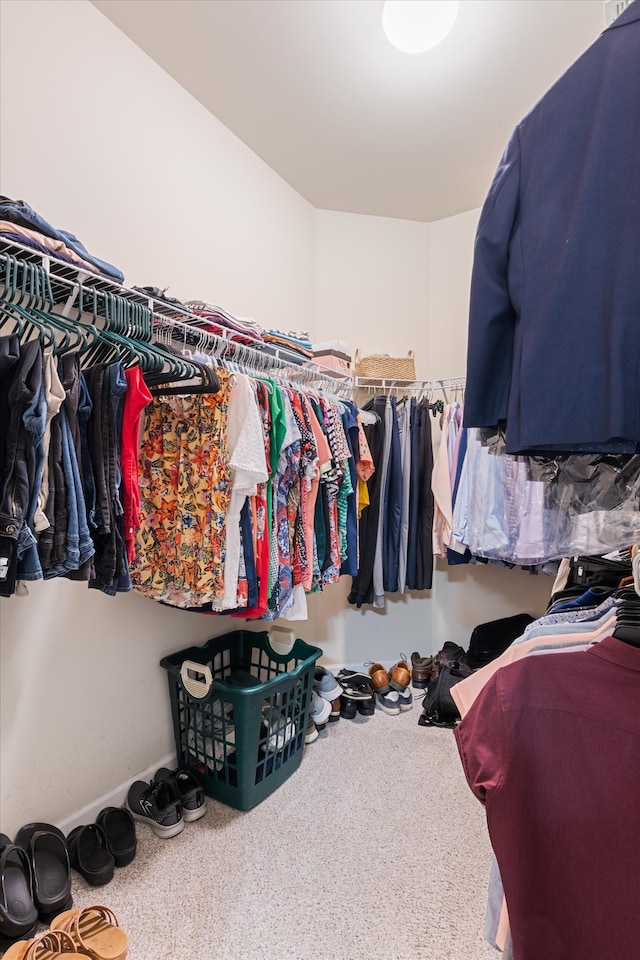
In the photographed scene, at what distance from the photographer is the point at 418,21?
1.66 metres

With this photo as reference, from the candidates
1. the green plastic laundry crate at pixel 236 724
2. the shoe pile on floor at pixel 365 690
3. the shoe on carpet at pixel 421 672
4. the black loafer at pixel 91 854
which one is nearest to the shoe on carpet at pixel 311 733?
the shoe pile on floor at pixel 365 690

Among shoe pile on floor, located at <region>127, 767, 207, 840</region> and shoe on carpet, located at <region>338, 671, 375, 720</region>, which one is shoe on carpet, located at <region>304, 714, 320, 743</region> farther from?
shoe pile on floor, located at <region>127, 767, 207, 840</region>

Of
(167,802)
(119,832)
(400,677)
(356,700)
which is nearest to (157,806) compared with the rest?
(167,802)

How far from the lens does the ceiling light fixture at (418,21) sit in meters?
1.60

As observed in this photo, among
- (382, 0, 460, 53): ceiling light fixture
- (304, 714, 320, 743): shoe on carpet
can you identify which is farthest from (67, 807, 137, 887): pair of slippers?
(382, 0, 460, 53): ceiling light fixture

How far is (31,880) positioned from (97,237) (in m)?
1.93

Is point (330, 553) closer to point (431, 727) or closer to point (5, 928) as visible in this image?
point (431, 727)

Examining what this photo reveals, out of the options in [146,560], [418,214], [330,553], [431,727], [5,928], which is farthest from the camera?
[418,214]

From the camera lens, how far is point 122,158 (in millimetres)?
1712

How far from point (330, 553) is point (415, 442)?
3.39ft

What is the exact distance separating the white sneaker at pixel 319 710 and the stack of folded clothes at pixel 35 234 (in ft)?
6.38

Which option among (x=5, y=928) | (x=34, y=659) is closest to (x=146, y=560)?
(x=34, y=659)

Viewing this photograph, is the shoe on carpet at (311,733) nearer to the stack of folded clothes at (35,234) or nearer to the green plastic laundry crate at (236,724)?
the green plastic laundry crate at (236,724)

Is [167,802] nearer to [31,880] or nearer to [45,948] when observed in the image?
[31,880]
